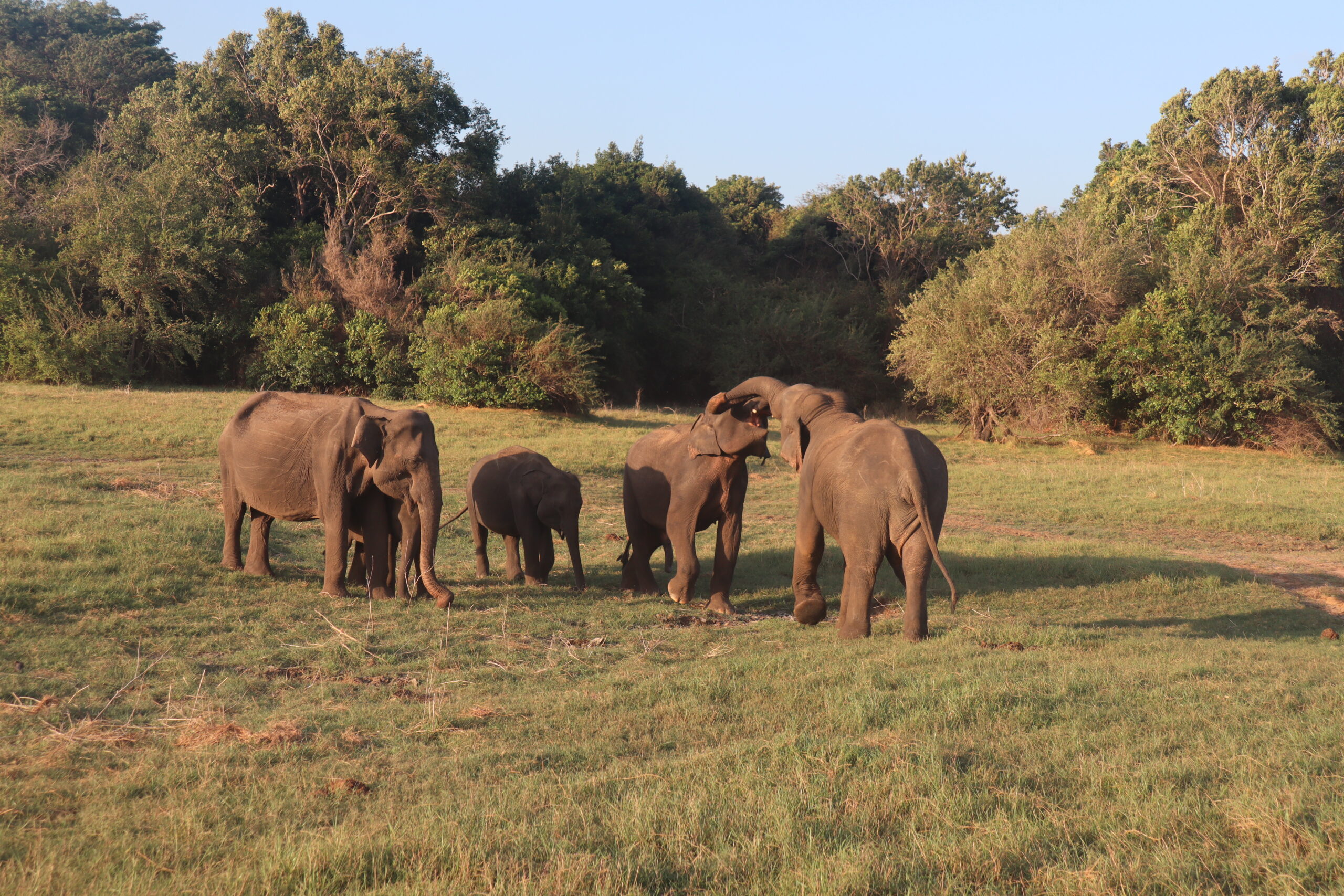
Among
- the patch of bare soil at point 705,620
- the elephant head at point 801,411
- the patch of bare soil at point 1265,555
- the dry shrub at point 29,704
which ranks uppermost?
the elephant head at point 801,411

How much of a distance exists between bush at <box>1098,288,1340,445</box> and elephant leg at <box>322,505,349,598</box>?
83.0ft

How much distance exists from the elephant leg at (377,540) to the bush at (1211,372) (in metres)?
24.8

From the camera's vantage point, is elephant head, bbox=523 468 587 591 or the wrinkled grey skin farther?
elephant head, bbox=523 468 587 591

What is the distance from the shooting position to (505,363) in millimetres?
29031

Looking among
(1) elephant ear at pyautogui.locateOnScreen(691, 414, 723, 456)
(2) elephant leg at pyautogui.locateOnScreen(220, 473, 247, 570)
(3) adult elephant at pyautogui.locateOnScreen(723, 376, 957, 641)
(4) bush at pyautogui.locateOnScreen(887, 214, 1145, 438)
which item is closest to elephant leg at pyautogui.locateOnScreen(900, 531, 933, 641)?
(3) adult elephant at pyautogui.locateOnScreen(723, 376, 957, 641)

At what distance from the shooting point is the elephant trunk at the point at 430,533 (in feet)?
32.8

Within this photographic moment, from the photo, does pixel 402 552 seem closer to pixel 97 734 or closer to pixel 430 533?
pixel 430 533

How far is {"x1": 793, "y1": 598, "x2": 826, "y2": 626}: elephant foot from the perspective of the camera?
32.6ft

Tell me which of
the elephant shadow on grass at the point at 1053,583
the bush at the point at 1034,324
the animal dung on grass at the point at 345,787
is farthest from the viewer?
the bush at the point at 1034,324

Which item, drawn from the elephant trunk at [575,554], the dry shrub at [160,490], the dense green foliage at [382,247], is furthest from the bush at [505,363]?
the elephant trunk at [575,554]

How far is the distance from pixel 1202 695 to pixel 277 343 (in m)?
30.5

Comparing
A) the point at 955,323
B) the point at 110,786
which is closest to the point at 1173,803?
the point at 110,786

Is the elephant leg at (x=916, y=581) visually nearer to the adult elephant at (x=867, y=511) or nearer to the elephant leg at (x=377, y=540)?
the adult elephant at (x=867, y=511)

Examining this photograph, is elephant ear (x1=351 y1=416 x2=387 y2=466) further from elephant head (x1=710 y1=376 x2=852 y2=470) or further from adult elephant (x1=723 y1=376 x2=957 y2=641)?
adult elephant (x1=723 y1=376 x2=957 y2=641)
